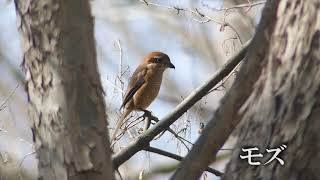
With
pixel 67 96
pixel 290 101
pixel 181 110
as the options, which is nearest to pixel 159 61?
pixel 181 110

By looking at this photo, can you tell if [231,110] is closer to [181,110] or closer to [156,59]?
[181,110]

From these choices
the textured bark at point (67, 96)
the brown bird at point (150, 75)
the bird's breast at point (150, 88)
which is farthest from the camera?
the brown bird at point (150, 75)

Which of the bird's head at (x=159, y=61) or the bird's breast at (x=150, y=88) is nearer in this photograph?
the bird's breast at (x=150, y=88)

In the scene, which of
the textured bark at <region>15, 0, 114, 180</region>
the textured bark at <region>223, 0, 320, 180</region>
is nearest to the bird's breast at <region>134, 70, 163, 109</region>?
the textured bark at <region>15, 0, 114, 180</region>

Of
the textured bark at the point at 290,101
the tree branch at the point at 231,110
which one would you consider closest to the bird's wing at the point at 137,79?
the tree branch at the point at 231,110

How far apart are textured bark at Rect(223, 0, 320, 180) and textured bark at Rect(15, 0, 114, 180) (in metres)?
0.49

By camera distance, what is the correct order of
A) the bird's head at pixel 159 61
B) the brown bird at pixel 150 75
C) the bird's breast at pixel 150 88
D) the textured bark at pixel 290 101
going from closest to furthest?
the textured bark at pixel 290 101 → the bird's breast at pixel 150 88 → the brown bird at pixel 150 75 → the bird's head at pixel 159 61

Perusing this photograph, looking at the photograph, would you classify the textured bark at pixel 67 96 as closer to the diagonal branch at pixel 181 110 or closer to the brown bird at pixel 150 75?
the diagonal branch at pixel 181 110

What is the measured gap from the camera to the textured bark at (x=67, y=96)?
7.23 feet

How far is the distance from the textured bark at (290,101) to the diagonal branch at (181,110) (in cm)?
165

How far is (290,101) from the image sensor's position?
6.07ft

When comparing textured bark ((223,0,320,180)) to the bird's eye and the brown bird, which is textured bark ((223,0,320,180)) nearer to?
the brown bird

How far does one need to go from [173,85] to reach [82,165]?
614cm

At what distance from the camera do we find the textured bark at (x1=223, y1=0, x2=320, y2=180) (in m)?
1.82
